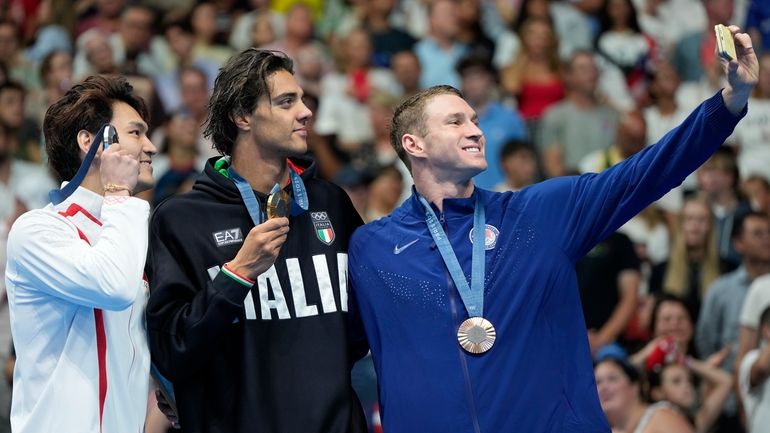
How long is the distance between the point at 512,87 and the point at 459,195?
730 cm

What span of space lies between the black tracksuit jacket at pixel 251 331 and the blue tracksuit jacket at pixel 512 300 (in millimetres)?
166

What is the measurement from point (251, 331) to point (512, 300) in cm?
108

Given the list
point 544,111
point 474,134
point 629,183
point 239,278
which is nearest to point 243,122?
point 239,278

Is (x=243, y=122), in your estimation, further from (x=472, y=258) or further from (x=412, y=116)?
(x=472, y=258)

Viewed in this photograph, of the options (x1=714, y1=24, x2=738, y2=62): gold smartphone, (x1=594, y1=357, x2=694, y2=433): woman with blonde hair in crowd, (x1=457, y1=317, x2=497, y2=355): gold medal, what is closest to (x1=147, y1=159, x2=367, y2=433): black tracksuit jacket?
(x1=457, y1=317, x2=497, y2=355): gold medal

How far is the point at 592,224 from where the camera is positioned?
562 cm

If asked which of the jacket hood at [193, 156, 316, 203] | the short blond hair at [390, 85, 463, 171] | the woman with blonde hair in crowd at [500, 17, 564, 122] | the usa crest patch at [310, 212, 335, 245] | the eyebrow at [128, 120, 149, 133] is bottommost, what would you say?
the usa crest patch at [310, 212, 335, 245]

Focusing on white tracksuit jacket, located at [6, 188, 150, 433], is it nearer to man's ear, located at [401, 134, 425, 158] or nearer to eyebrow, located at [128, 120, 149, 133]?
eyebrow, located at [128, 120, 149, 133]

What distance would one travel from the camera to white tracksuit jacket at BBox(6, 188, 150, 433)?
201 inches

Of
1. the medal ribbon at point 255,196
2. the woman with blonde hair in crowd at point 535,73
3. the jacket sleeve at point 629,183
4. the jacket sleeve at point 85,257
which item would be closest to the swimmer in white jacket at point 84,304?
the jacket sleeve at point 85,257

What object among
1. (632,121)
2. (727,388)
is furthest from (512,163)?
(727,388)

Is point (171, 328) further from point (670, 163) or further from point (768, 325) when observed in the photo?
point (768, 325)

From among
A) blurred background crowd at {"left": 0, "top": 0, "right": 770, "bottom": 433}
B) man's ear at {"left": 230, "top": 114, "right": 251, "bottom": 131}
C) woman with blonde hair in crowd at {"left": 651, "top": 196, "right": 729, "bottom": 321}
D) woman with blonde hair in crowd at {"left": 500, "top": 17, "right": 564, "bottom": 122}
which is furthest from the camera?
woman with blonde hair in crowd at {"left": 500, "top": 17, "right": 564, "bottom": 122}

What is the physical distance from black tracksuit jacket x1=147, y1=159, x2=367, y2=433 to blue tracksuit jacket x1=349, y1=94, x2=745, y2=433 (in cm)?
17
